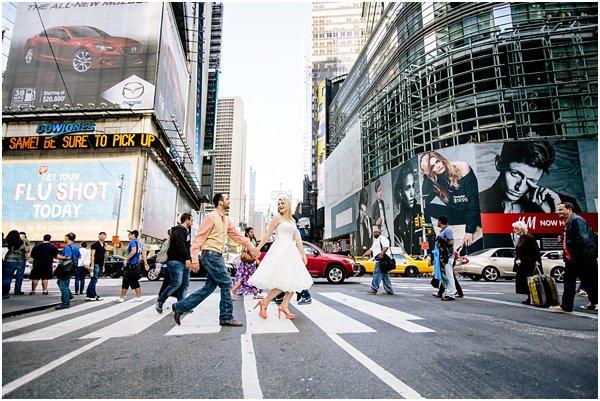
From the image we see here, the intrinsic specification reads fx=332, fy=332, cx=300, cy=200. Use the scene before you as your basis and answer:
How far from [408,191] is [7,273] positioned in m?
28.6

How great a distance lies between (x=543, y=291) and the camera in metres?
6.15

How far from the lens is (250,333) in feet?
13.2

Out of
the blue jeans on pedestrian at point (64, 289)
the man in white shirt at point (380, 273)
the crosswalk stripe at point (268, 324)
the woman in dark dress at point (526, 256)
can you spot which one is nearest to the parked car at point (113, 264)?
the blue jeans on pedestrian at point (64, 289)

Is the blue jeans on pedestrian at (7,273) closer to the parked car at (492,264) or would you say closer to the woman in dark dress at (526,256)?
the woman in dark dress at (526,256)

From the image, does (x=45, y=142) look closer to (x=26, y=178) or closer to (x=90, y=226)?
(x=26, y=178)

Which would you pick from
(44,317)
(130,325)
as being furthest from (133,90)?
(130,325)

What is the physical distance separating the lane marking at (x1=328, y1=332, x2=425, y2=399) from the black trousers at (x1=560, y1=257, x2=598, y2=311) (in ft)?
14.8

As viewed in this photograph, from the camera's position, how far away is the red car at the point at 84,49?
1409 inches

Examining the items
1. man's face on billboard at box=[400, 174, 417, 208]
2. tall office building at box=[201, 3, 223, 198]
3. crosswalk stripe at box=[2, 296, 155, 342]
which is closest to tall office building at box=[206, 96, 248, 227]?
tall office building at box=[201, 3, 223, 198]

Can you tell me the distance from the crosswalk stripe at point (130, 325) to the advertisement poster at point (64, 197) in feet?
100

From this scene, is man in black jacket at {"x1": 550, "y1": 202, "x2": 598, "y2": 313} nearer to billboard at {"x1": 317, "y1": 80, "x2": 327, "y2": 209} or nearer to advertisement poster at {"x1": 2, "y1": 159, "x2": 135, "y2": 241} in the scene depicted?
advertisement poster at {"x1": 2, "y1": 159, "x2": 135, "y2": 241}

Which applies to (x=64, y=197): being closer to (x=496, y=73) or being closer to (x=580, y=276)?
(x=580, y=276)

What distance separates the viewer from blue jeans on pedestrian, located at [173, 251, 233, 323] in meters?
4.44

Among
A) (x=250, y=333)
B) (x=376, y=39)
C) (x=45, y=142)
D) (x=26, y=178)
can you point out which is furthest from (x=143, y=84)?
(x=250, y=333)
